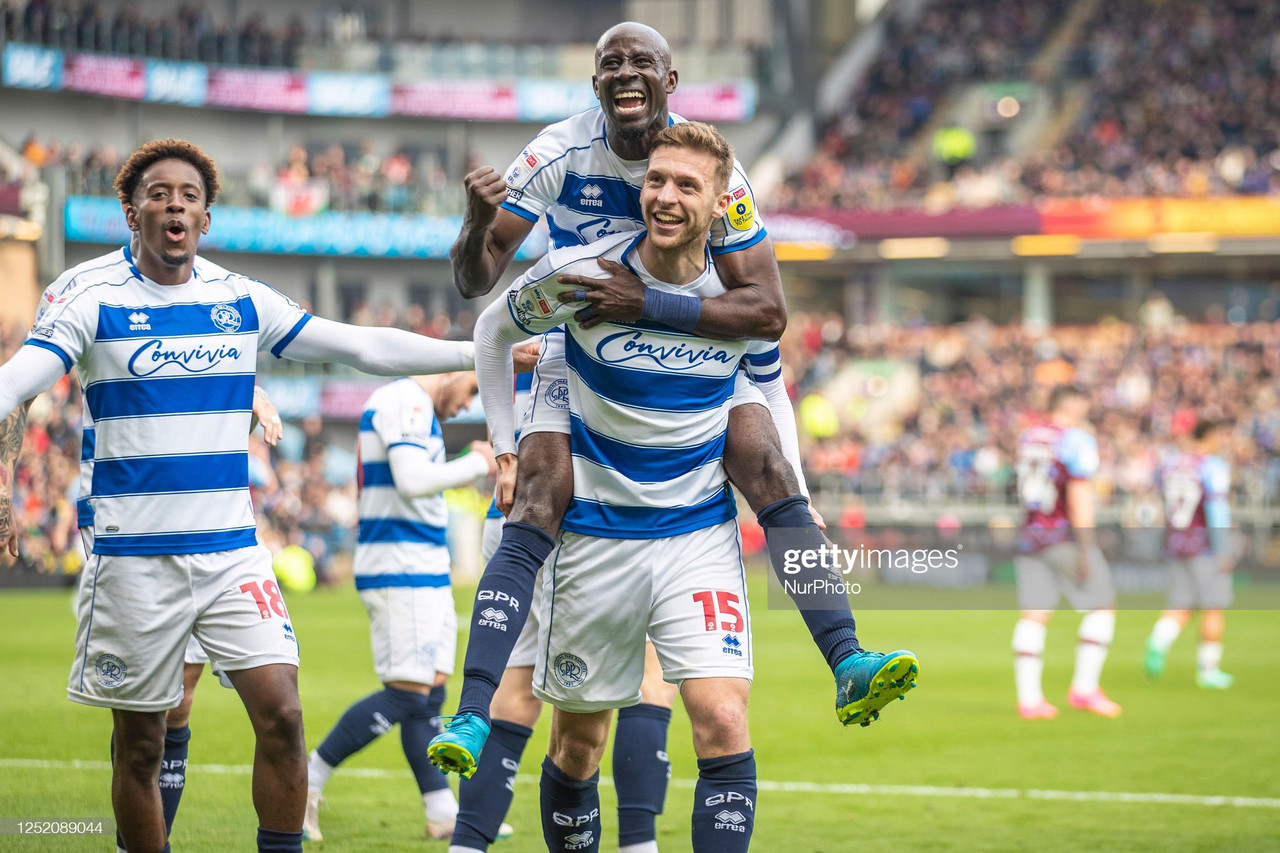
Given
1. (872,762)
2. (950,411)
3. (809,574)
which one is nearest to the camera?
(809,574)

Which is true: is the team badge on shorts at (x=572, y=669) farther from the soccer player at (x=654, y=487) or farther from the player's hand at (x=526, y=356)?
the player's hand at (x=526, y=356)

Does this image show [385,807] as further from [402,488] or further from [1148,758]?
[1148,758]

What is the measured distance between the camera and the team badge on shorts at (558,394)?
4.71 metres

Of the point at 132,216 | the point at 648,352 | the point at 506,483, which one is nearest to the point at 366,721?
the point at 506,483

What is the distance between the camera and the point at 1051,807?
763 cm

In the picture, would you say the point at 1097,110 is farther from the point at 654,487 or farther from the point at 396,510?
the point at 654,487

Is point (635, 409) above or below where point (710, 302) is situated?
below

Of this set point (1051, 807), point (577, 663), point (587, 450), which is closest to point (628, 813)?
point (577, 663)

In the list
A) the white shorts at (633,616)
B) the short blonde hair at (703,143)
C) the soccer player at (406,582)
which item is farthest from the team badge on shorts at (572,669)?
the soccer player at (406,582)

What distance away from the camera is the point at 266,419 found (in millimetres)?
5305

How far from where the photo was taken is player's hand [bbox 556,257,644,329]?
4430mm

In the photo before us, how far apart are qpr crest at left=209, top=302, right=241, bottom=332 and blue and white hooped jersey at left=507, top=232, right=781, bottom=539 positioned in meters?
0.99

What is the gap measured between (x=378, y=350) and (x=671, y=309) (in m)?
1.20

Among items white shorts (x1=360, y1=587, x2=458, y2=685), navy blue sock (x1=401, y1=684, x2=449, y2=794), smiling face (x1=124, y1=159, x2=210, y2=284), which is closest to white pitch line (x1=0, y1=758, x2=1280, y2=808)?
navy blue sock (x1=401, y1=684, x2=449, y2=794)
